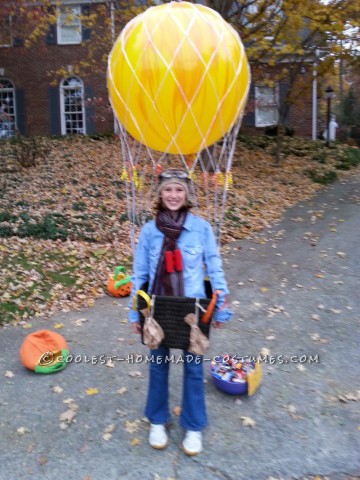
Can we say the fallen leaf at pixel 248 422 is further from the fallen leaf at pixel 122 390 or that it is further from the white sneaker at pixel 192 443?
the fallen leaf at pixel 122 390

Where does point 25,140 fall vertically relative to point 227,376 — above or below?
above

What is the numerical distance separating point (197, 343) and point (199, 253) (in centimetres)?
56

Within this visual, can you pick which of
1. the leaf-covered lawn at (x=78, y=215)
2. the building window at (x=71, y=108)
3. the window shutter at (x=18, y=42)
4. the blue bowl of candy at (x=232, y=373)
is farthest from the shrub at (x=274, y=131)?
the blue bowl of candy at (x=232, y=373)

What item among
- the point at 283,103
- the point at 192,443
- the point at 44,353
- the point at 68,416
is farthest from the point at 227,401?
the point at 283,103

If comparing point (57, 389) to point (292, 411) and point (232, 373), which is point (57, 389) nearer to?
point (232, 373)

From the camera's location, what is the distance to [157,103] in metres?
3.22

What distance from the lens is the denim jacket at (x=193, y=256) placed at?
296 cm

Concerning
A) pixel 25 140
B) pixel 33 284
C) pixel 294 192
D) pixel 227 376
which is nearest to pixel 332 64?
pixel 294 192

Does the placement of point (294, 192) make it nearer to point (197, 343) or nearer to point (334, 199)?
point (334, 199)

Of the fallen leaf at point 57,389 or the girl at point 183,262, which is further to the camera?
the fallen leaf at point 57,389

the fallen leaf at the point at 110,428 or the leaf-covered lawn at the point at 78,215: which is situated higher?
the leaf-covered lawn at the point at 78,215

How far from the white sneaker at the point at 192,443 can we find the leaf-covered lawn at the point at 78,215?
2.82 meters

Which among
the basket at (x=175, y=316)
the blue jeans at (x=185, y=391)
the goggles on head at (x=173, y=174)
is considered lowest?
the blue jeans at (x=185, y=391)

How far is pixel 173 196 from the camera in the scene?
2936 millimetres
